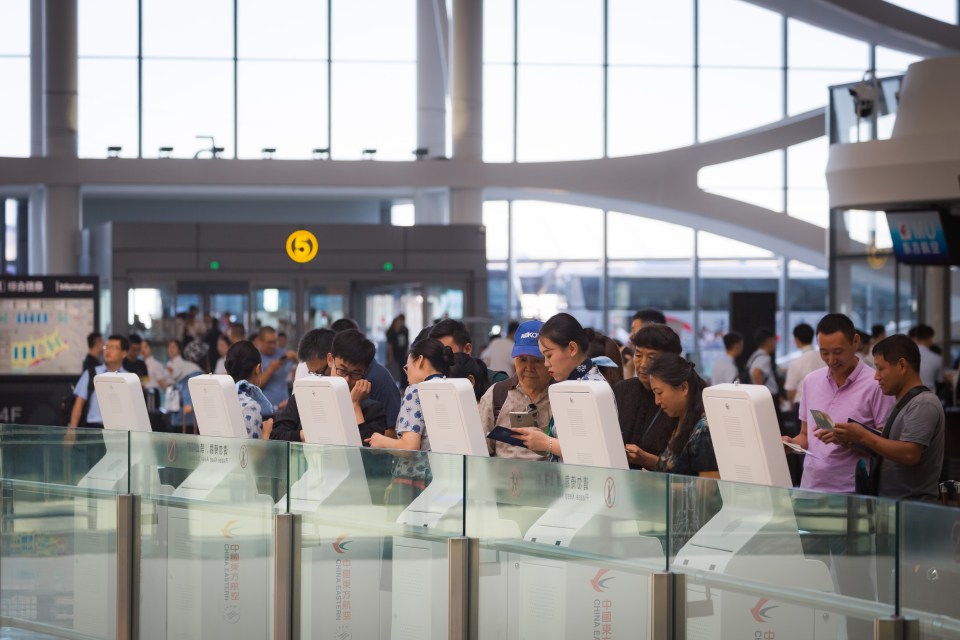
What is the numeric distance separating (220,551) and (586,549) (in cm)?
201

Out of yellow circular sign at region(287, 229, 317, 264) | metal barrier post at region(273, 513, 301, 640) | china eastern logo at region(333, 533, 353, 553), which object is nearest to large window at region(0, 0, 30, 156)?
yellow circular sign at region(287, 229, 317, 264)

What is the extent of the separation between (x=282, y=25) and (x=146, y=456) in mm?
20252

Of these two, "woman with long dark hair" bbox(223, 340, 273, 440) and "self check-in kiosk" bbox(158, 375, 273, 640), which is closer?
"self check-in kiosk" bbox(158, 375, 273, 640)

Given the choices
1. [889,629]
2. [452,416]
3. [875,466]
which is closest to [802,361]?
[875,466]

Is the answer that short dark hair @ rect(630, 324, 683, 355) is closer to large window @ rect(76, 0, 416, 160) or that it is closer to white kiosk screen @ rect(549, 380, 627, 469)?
white kiosk screen @ rect(549, 380, 627, 469)

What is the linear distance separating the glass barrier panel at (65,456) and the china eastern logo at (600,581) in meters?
2.68

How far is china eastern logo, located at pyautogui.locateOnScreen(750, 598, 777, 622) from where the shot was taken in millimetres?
3891

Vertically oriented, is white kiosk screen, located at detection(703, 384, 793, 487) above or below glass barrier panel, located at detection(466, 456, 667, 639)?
above

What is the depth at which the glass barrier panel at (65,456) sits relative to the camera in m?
6.15

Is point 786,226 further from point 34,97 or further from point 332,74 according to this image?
point 34,97

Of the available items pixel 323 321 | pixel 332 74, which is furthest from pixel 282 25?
pixel 323 321

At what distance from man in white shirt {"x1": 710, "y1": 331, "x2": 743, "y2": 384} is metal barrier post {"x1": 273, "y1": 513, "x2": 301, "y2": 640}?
8342 mm

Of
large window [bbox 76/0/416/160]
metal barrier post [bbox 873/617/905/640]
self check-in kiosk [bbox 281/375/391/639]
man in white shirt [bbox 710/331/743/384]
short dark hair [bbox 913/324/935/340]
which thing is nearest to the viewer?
metal barrier post [bbox 873/617/905/640]

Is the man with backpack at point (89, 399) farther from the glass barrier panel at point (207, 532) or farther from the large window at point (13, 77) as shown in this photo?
the large window at point (13, 77)
